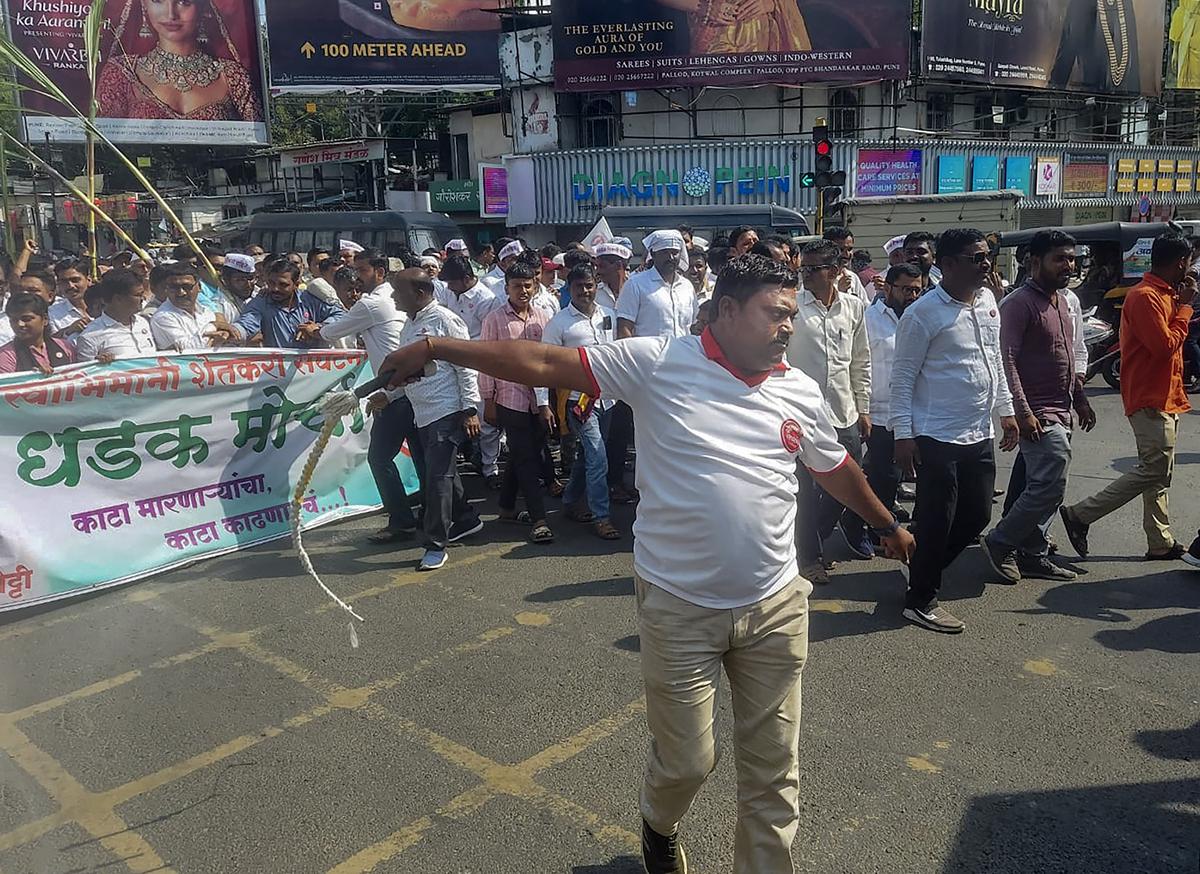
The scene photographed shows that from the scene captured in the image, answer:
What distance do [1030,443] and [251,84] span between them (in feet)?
103

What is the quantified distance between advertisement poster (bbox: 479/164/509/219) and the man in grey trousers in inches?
977

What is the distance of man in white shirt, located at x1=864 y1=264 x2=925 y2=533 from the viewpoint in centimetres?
611

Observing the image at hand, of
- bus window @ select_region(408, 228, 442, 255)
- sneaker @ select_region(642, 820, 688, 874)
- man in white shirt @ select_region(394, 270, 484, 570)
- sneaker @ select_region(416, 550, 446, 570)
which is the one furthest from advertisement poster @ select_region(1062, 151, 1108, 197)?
sneaker @ select_region(642, 820, 688, 874)

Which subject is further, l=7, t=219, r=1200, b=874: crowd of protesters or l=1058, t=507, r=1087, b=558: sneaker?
l=1058, t=507, r=1087, b=558: sneaker

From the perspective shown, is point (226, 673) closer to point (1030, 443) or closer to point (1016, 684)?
point (1016, 684)

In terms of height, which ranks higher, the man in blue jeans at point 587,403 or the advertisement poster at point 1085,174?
the advertisement poster at point 1085,174

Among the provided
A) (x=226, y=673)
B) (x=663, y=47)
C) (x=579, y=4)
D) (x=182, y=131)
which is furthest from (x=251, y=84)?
(x=226, y=673)

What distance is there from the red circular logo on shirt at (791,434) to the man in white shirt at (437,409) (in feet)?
11.2

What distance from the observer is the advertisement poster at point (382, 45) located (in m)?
A: 31.0

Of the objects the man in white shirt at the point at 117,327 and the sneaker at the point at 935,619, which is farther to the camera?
the man in white shirt at the point at 117,327

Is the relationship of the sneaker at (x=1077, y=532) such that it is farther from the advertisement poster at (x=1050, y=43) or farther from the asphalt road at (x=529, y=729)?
the advertisement poster at (x=1050, y=43)

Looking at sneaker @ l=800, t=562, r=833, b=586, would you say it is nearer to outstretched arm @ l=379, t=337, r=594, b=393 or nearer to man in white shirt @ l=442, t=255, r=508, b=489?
man in white shirt @ l=442, t=255, r=508, b=489

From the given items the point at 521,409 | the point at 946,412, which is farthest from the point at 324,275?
the point at 946,412

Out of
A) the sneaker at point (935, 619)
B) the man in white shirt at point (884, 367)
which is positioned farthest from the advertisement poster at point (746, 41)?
the sneaker at point (935, 619)
